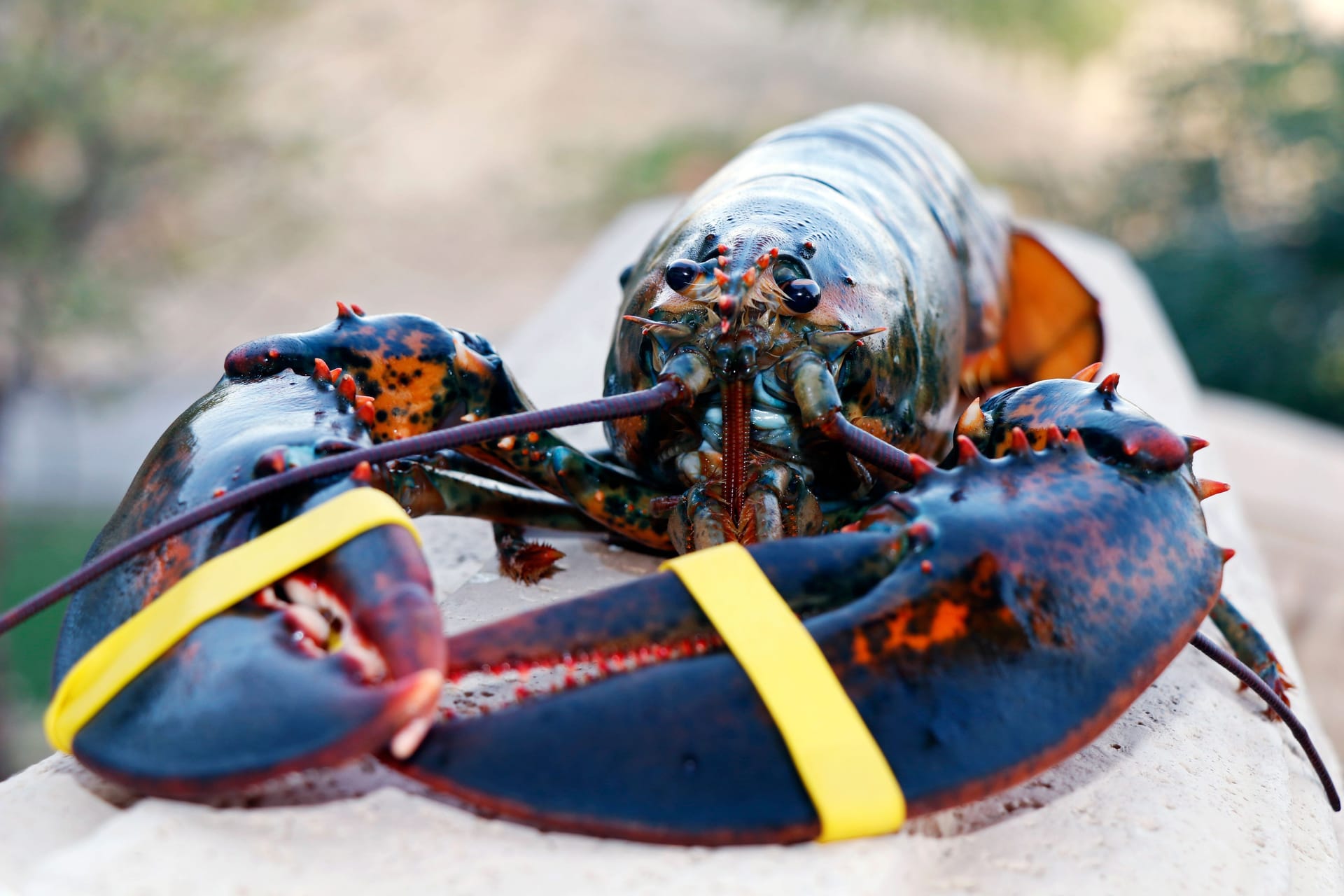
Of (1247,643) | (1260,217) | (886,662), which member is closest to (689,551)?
(886,662)

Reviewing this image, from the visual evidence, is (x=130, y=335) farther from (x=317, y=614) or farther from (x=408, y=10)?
(x=408, y=10)

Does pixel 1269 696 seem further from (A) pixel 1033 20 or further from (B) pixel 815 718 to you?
(A) pixel 1033 20

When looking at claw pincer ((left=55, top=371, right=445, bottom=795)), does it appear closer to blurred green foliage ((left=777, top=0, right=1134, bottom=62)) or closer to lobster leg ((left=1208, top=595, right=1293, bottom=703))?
lobster leg ((left=1208, top=595, right=1293, bottom=703))

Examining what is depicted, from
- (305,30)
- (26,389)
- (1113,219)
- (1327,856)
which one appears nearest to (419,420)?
(1327,856)

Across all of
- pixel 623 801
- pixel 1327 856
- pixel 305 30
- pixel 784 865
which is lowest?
pixel 1327 856

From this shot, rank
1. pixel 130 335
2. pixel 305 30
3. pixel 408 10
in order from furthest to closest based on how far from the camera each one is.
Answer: pixel 408 10, pixel 305 30, pixel 130 335

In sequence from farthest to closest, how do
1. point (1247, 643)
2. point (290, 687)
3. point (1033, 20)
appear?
point (1033, 20) → point (1247, 643) → point (290, 687)
